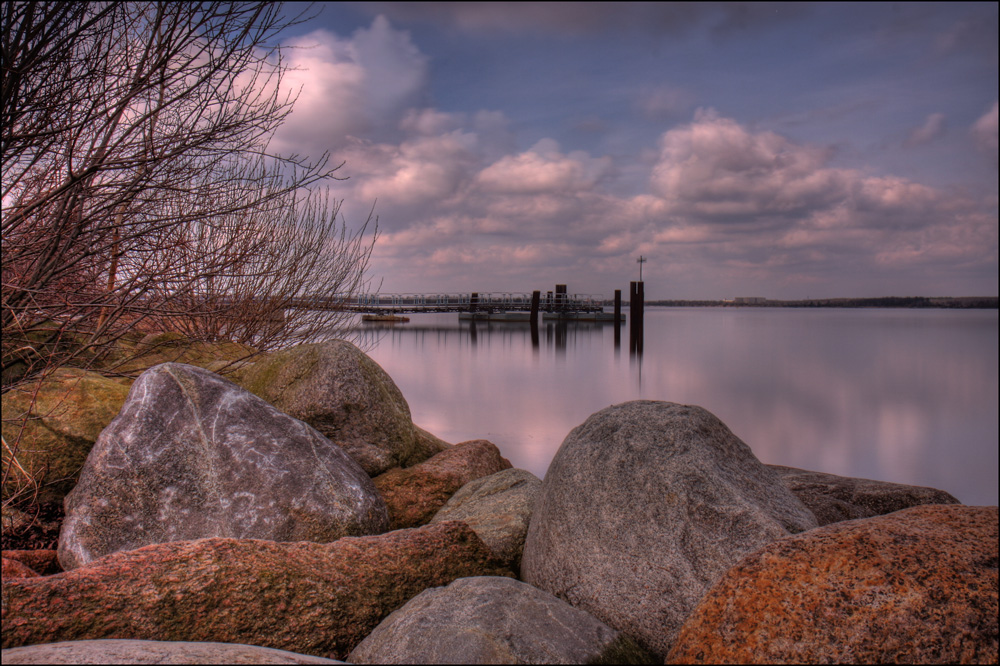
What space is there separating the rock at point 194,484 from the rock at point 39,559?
1.00ft

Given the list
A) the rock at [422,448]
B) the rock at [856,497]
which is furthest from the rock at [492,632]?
the rock at [422,448]

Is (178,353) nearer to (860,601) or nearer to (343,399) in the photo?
(343,399)

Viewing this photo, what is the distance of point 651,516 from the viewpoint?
316 cm

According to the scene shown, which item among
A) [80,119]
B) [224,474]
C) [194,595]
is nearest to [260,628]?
[194,595]

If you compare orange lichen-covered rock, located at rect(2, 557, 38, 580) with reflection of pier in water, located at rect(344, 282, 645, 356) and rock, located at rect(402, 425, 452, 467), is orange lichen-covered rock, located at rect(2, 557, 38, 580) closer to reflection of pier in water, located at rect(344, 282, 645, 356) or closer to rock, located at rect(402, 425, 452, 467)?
rock, located at rect(402, 425, 452, 467)

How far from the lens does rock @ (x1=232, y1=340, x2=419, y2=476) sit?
5832mm

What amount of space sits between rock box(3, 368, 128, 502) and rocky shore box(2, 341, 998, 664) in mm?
20

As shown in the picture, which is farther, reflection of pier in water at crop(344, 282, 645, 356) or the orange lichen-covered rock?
reflection of pier in water at crop(344, 282, 645, 356)

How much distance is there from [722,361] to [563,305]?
29.2m

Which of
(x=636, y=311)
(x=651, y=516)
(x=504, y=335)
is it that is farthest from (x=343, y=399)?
(x=504, y=335)

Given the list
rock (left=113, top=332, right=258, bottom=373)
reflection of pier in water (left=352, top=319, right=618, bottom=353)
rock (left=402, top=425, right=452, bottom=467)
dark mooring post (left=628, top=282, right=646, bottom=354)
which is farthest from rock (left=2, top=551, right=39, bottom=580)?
dark mooring post (left=628, top=282, right=646, bottom=354)

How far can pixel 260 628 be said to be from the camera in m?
2.93

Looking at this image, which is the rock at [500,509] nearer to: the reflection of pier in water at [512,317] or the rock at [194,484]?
the rock at [194,484]

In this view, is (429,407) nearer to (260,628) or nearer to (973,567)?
(260,628)
